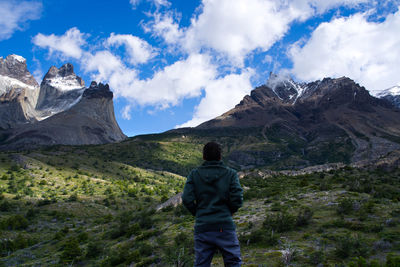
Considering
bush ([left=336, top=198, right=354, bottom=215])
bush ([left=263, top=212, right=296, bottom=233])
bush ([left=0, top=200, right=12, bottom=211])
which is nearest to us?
bush ([left=263, top=212, right=296, bottom=233])

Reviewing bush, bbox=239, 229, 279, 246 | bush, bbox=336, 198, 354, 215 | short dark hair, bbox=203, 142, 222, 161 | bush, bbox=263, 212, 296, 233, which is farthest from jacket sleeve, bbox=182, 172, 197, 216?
bush, bbox=336, 198, 354, 215

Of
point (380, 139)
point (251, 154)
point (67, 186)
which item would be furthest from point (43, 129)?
point (380, 139)

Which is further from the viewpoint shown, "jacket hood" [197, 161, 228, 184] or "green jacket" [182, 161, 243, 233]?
"jacket hood" [197, 161, 228, 184]

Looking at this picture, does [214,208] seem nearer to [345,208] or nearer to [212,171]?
[212,171]

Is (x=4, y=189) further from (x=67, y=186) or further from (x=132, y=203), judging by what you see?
(x=132, y=203)

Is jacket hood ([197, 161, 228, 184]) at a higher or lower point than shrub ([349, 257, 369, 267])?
higher

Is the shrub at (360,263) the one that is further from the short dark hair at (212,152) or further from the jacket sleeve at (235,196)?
the short dark hair at (212,152)

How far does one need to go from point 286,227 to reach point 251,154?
178795mm

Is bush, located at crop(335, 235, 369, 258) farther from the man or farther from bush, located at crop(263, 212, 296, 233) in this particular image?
the man

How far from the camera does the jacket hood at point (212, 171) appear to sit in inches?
205

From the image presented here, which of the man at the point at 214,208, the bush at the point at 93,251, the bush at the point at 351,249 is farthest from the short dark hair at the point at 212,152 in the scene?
the bush at the point at 93,251

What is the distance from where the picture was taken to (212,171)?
5297 mm

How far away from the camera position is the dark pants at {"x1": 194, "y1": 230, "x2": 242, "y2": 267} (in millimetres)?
5008

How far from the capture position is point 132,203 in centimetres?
4844
